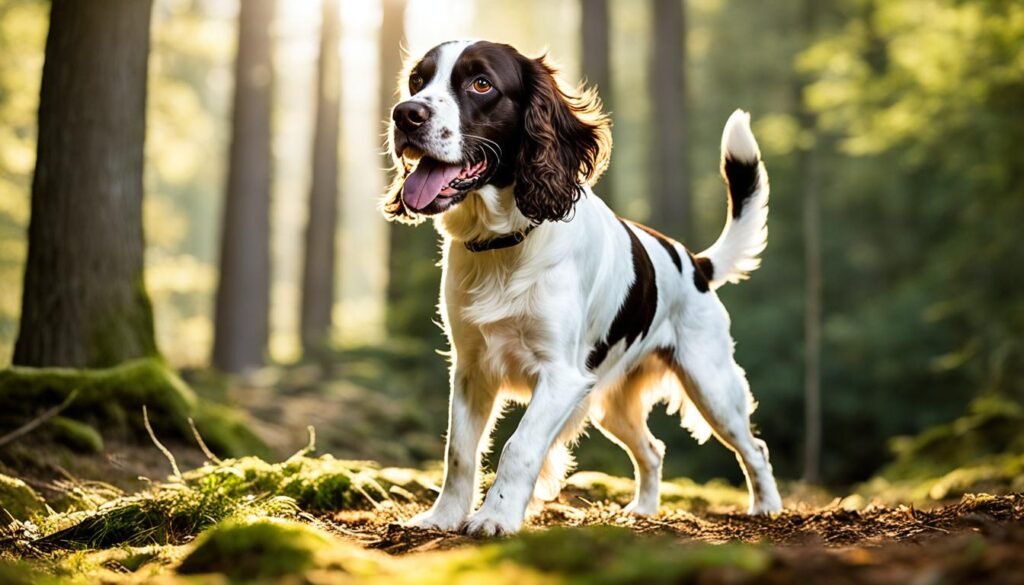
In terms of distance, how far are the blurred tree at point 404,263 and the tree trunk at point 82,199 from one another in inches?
286

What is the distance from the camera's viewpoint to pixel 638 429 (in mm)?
5863

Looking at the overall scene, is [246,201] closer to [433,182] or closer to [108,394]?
[108,394]

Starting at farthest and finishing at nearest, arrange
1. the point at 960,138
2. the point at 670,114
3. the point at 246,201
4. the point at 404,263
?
the point at 670,114
the point at 404,263
the point at 246,201
the point at 960,138

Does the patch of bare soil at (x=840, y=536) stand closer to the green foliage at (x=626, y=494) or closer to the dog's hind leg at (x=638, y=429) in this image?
the dog's hind leg at (x=638, y=429)

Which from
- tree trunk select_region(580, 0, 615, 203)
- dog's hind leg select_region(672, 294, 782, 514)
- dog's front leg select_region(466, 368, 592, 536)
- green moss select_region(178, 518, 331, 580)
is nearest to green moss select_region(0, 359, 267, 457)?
dog's front leg select_region(466, 368, 592, 536)

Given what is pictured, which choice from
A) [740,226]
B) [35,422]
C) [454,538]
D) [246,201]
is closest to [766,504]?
[740,226]

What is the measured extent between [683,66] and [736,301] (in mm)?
4739

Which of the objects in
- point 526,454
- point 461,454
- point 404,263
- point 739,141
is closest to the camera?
point 526,454

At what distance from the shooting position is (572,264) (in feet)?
14.9

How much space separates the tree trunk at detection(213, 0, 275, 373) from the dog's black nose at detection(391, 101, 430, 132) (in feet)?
39.9

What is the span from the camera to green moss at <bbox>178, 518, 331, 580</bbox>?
2.70 m

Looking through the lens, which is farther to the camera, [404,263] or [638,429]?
[404,263]

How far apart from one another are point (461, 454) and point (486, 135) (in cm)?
144

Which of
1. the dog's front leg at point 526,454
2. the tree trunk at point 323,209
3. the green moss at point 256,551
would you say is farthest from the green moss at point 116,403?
the tree trunk at point 323,209
